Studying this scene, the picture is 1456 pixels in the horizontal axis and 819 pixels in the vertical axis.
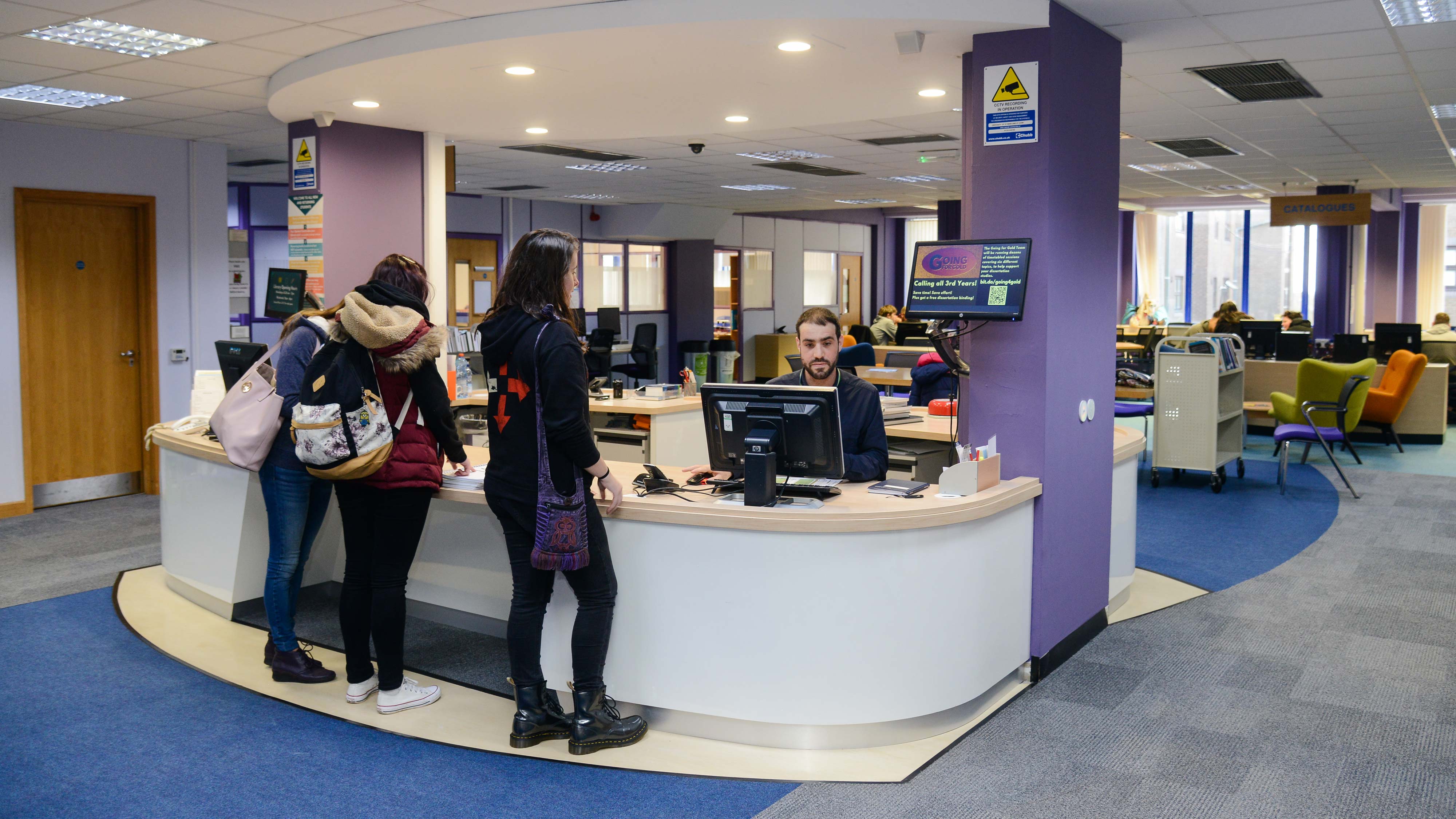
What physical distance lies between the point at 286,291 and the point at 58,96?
74.3 inches

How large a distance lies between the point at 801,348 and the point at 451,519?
1732 millimetres

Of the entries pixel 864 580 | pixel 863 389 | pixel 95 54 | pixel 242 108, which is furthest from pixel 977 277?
pixel 242 108

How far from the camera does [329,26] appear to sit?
14.5ft

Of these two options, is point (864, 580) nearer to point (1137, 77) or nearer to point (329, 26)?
point (329, 26)

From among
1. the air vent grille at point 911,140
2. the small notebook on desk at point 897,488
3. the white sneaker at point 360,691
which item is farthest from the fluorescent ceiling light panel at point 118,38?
the air vent grille at point 911,140

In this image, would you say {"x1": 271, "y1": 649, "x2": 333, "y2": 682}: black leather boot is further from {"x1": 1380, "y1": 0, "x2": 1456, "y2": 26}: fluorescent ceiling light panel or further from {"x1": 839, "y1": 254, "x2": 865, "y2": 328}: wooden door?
{"x1": 839, "y1": 254, "x2": 865, "y2": 328}: wooden door

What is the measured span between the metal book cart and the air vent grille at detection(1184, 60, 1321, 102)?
222cm

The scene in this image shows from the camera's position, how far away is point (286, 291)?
5.97 meters

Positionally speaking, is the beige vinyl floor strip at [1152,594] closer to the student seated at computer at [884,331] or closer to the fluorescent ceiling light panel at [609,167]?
the fluorescent ceiling light panel at [609,167]

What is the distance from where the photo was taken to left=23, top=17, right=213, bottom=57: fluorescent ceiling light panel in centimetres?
455

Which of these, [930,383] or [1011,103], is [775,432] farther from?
[930,383]

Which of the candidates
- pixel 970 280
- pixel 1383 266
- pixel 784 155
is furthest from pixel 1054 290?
pixel 1383 266

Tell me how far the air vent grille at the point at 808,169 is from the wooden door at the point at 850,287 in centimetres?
900

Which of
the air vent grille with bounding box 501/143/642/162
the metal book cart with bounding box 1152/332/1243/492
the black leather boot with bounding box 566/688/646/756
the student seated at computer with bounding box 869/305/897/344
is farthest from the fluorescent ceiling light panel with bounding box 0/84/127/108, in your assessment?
the student seated at computer with bounding box 869/305/897/344
